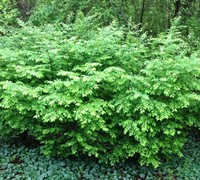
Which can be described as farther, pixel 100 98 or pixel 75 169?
pixel 75 169

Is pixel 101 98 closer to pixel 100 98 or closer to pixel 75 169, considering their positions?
pixel 100 98

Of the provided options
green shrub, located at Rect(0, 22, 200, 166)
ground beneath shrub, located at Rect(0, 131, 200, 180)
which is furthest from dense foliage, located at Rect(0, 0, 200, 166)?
ground beneath shrub, located at Rect(0, 131, 200, 180)

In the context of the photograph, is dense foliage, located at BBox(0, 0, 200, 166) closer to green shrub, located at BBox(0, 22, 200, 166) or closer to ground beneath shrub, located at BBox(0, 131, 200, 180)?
green shrub, located at BBox(0, 22, 200, 166)

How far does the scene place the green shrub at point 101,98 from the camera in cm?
434

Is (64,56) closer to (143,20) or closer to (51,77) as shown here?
(51,77)

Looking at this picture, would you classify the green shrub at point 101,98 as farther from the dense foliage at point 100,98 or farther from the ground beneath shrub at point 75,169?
the ground beneath shrub at point 75,169

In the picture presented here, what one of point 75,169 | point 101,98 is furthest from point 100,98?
point 75,169

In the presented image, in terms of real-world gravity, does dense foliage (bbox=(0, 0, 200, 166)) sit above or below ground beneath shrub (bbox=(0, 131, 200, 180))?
above

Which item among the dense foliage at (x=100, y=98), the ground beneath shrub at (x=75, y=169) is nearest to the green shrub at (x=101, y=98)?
the dense foliage at (x=100, y=98)

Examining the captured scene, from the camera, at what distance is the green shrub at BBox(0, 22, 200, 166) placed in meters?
4.34

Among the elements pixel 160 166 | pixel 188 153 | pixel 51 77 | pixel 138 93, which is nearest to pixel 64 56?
pixel 51 77

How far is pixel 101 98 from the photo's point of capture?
15.6 ft

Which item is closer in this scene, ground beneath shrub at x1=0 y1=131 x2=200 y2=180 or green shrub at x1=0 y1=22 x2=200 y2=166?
green shrub at x1=0 y1=22 x2=200 y2=166

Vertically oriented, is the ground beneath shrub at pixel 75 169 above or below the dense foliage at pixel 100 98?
below
